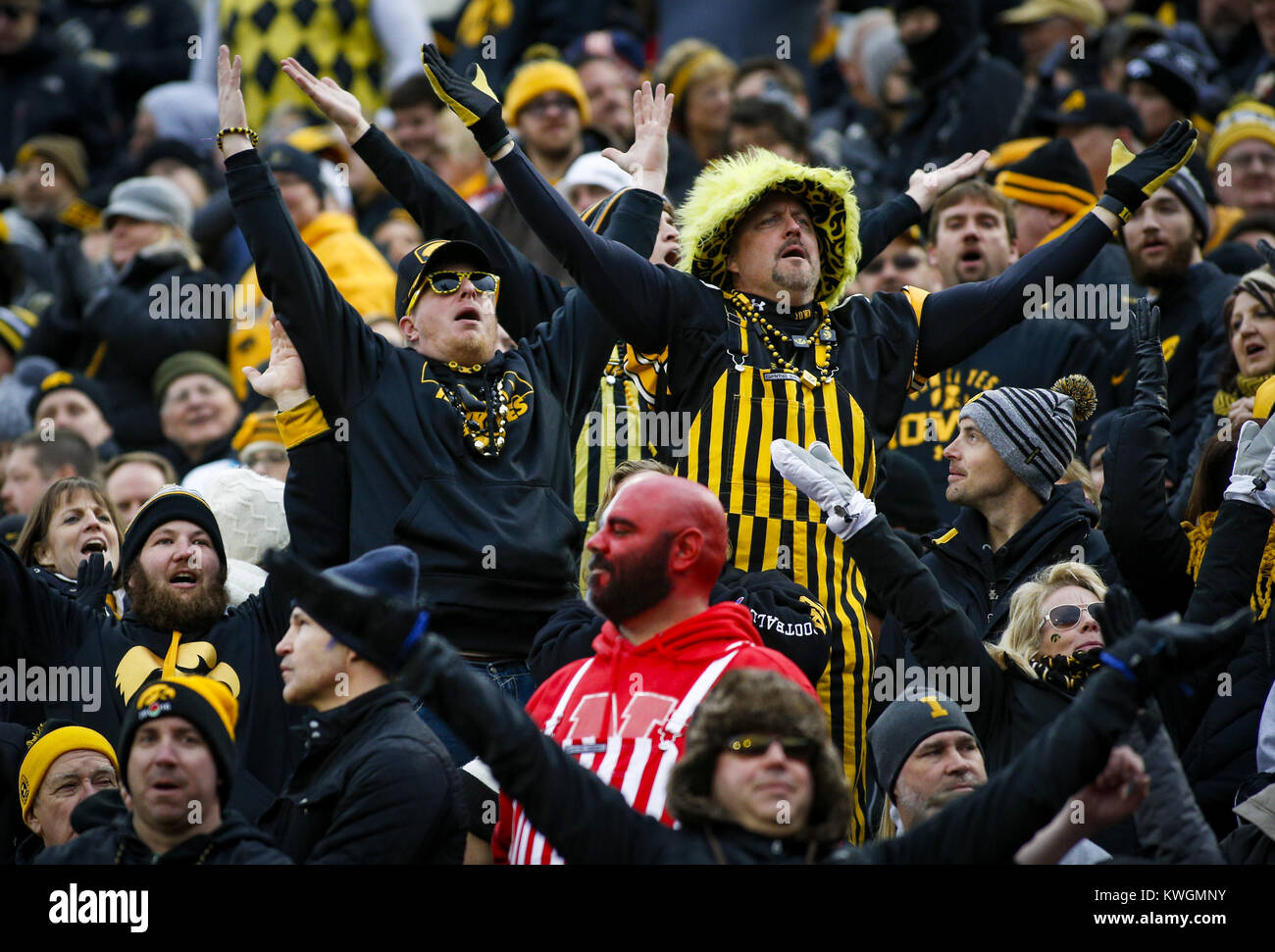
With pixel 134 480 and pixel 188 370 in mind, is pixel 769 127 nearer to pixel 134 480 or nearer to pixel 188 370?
pixel 188 370

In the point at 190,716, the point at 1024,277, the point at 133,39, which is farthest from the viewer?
the point at 133,39

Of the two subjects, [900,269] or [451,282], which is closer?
[451,282]

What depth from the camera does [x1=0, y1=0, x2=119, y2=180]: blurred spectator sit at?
14.7 metres

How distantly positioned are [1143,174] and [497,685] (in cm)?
296

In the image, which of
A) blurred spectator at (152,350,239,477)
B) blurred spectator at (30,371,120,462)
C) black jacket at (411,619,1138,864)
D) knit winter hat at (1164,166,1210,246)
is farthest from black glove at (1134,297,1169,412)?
blurred spectator at (30,371,120,462)

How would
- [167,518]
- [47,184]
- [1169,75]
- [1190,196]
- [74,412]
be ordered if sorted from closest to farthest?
[167,518]
[1190,196]
[74,412]
[1169,75]
[47,184]

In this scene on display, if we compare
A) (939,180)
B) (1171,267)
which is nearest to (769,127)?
(1171,267)

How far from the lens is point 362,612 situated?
4523 mm

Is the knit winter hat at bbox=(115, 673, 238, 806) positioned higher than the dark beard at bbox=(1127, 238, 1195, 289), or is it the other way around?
the dark beard at bbox=(1127, 238, 1195, 289)

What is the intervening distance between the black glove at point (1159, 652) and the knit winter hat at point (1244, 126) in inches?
262

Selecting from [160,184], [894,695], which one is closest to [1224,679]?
[894,695]

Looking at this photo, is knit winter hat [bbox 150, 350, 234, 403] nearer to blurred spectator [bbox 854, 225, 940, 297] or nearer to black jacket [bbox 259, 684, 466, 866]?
blurred spectator [bbox 854, 225, 940, 297]

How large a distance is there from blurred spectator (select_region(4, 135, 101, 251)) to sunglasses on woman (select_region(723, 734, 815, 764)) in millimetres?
10206
